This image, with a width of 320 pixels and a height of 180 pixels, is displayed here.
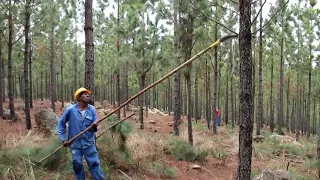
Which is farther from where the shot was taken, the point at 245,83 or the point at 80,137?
the point at 80,137

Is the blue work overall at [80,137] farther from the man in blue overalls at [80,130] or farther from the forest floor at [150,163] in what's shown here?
the forest floor at [150,163]

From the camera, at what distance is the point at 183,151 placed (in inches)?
365

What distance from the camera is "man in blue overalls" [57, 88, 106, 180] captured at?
5.13m

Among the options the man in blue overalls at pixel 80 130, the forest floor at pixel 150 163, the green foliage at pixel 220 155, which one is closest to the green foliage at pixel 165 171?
the forest floor at pixel 150 163

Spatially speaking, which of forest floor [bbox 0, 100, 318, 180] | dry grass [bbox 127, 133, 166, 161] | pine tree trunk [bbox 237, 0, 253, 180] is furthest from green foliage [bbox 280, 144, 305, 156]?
pine tree trunk [bbox 237, 0, 253, 180]

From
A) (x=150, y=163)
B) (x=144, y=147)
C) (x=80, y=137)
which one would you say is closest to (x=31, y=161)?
(x=80, y=137)

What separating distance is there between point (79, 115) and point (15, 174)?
1.49 meters

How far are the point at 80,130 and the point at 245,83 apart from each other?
279 centimetres

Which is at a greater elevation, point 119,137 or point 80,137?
point 80,137

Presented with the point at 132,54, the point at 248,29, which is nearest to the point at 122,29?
the point at 132,54

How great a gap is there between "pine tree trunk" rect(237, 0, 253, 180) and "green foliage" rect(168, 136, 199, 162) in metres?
5.56

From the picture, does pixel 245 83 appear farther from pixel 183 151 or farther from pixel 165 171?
pixel 183 151

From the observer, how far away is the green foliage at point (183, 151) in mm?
9188

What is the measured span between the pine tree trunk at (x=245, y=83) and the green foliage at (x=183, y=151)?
5.56m
